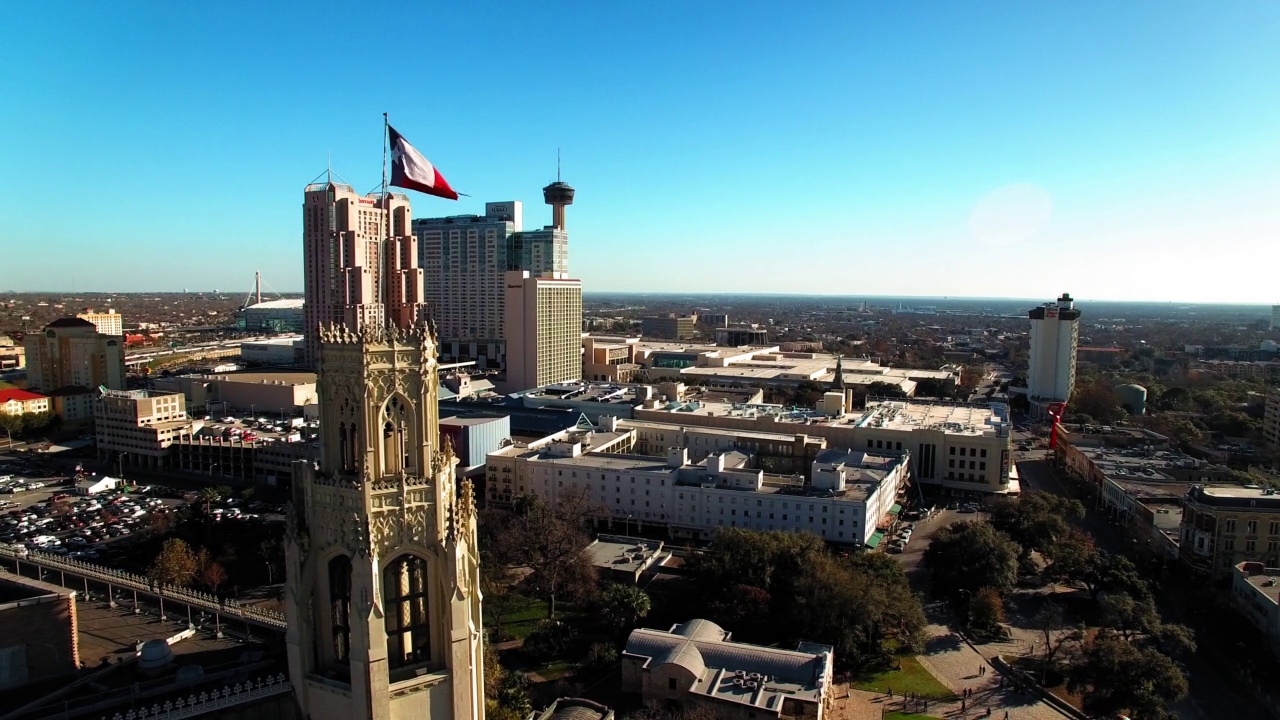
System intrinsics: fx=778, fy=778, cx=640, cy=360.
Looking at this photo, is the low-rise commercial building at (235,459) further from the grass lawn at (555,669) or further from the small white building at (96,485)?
the grass lawn at (555,669)

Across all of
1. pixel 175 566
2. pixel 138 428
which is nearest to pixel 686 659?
pixel 175 566

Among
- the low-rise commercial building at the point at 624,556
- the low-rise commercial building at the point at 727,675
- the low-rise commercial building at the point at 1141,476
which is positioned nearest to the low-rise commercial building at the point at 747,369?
the low-rise commercial building at the point at 1141,476

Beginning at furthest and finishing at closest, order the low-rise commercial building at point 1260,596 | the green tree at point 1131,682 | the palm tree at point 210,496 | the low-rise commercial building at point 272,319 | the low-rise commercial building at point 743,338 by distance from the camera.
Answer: the low-rise commercial building at point 272,319
the low-rise commercial building at point 743,338
the palm tree at point 210,496
the low-rise commercial building at point 1260,596
the green tree at point 1131,682

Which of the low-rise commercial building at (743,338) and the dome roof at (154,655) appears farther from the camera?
the low-rise commercial building at (743,338)

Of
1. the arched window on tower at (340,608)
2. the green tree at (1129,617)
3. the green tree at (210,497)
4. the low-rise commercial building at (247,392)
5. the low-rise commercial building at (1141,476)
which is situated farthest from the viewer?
the low-rise commercial building at (247,392)

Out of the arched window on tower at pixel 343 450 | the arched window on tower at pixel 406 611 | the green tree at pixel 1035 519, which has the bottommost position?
the green tree at pixel 1035 519

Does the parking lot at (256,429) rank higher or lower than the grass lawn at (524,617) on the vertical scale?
higher

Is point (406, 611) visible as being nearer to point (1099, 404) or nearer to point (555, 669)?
point (555, 669)

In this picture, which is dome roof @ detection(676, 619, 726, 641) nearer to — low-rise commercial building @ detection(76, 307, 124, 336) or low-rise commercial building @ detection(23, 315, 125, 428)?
low-rise commercial building @ detection(23, 315, 125, 428)
